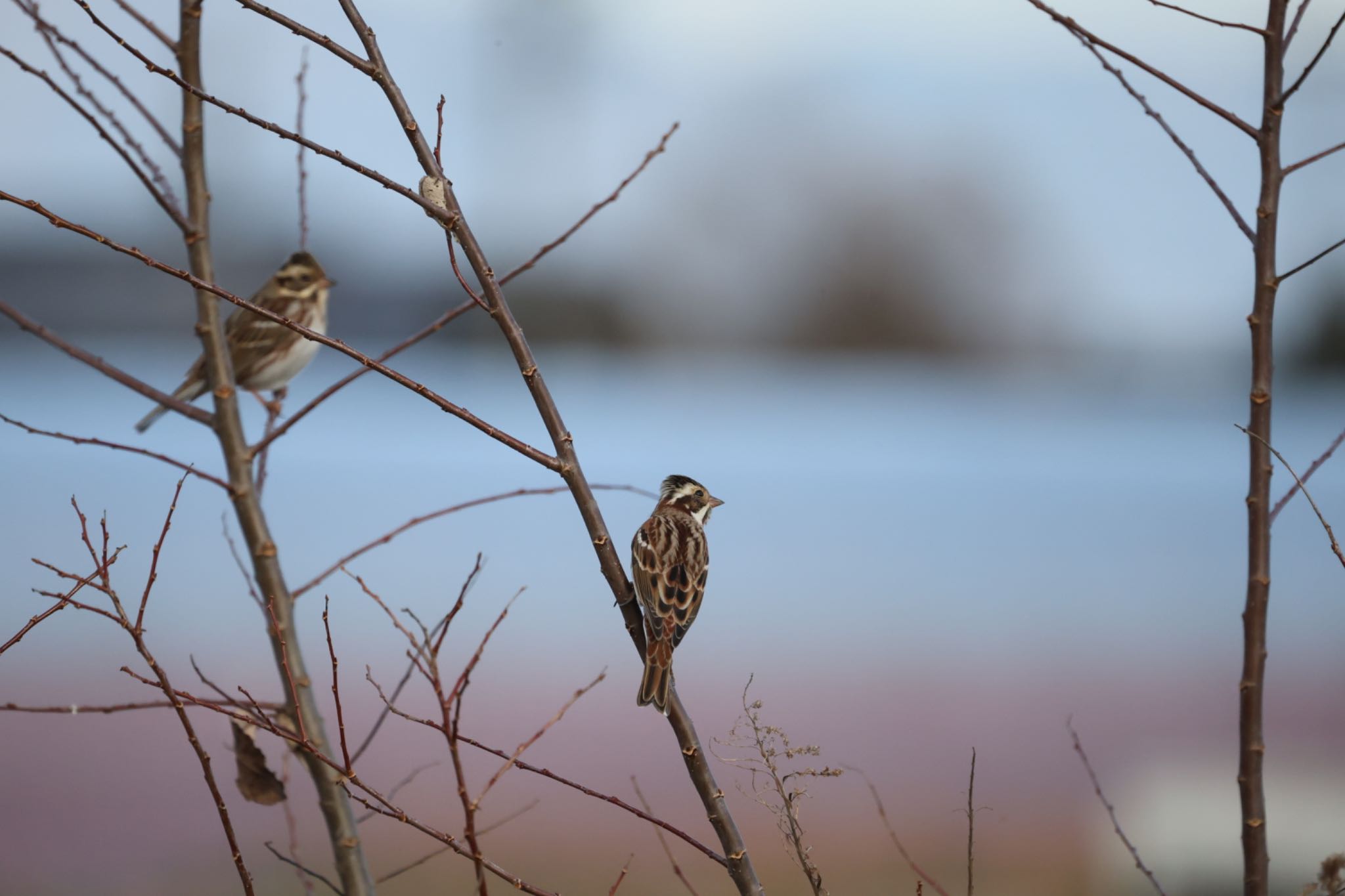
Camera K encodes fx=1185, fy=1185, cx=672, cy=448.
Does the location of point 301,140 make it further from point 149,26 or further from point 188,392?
point 188,392

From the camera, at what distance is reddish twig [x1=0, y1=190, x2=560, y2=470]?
1.54 meters

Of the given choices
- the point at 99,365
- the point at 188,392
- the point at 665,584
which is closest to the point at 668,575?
the point at 665,584

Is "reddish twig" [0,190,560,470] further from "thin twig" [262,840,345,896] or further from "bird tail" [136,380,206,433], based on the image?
"bird tail" [136,380,206,433]

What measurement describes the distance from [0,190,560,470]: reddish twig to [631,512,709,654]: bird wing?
56 centimetres

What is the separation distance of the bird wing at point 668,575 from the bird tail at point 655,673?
6 cm

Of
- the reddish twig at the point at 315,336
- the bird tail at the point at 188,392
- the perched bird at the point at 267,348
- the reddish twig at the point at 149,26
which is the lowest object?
the reddish twig at the point at 315,336

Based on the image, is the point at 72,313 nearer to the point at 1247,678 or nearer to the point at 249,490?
the point at 249,490

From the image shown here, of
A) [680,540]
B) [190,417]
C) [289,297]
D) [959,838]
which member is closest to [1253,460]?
[680,540]

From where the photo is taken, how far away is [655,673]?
2.02 metres

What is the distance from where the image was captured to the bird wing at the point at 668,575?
7.57ft

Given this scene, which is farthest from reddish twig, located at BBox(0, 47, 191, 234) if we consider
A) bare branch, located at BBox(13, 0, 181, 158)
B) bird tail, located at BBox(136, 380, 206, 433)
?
bird tail, located at BBox(136, 380, 206, 433)

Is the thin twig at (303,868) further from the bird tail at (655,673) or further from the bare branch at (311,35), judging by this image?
the bare branch at (311,35)

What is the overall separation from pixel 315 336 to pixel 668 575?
105cm

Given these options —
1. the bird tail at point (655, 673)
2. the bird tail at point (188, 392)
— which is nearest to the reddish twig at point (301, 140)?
the bird tail at point (655, 673)
